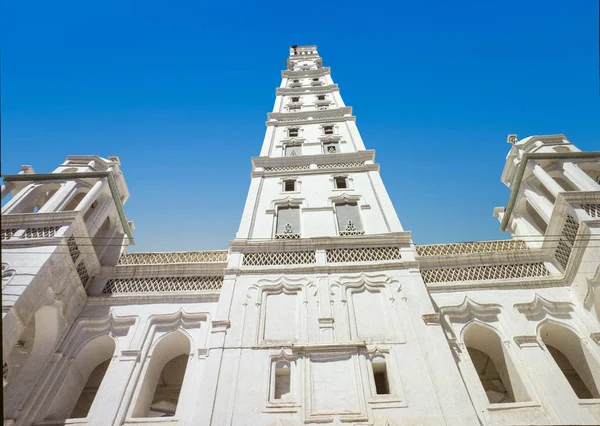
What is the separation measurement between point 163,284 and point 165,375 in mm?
2642

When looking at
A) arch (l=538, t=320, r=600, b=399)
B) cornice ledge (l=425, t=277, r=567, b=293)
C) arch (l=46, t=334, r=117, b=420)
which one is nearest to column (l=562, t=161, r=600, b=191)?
cornice ledge (l=425, t=277, r=567, b=293)

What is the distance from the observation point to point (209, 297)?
40.1 ft

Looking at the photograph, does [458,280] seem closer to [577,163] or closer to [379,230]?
[379,230]

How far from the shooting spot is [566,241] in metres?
12.5

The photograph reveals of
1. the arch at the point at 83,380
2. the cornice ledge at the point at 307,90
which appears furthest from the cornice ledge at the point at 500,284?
the cornice ledge at the point at 307,90

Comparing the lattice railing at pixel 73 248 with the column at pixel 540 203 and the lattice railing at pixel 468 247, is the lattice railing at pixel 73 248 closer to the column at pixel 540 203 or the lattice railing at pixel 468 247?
the lattice railing at pixel 468 247

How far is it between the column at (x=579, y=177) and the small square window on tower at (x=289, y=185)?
9.62 meters

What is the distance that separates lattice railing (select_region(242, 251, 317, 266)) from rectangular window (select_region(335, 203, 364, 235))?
1.84 m

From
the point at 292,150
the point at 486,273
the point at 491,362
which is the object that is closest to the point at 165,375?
the point at 491,362

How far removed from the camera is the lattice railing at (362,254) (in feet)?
40.8

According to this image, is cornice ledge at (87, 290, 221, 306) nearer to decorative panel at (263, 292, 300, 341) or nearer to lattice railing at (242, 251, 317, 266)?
lattice railing at (242, 251, 317, 266)

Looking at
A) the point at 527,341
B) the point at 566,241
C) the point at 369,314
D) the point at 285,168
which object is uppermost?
the point at 285,168

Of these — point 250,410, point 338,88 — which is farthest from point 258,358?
point 338,88

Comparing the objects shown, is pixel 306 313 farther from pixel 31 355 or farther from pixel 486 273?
pixel 31 355
